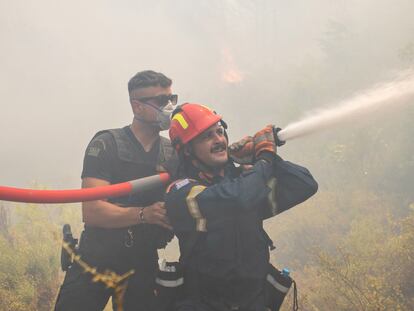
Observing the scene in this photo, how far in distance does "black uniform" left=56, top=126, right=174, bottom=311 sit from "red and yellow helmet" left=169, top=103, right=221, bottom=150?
0.60m

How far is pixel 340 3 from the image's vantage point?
1907 inches

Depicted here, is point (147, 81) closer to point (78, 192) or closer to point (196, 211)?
point (78, 192)

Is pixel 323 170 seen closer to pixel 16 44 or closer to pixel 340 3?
pixel 340 3

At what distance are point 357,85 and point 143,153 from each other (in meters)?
27.9

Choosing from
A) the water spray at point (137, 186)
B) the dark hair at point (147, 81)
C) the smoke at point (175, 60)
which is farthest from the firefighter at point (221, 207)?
the smoke at point (175, 60)

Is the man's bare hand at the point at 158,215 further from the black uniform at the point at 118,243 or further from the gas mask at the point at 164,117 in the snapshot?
the gas mask at the point at 164,117

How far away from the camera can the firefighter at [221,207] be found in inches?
88.3

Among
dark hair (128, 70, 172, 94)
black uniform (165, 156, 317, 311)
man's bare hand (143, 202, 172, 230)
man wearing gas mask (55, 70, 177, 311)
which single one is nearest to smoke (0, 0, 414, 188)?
dark hair (128, 70, 172, 94)

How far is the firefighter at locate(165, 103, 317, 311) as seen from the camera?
2242 millimetres

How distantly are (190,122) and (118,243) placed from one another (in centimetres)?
161

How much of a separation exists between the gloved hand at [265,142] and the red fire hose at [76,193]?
887 mm

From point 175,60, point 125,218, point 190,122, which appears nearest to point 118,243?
point 125,218

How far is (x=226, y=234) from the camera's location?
95.3 inches

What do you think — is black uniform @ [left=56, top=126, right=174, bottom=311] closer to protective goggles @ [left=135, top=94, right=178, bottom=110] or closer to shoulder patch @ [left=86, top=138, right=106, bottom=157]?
shoulder patch @ [left=86, top=138, right=106, bottom=157]
